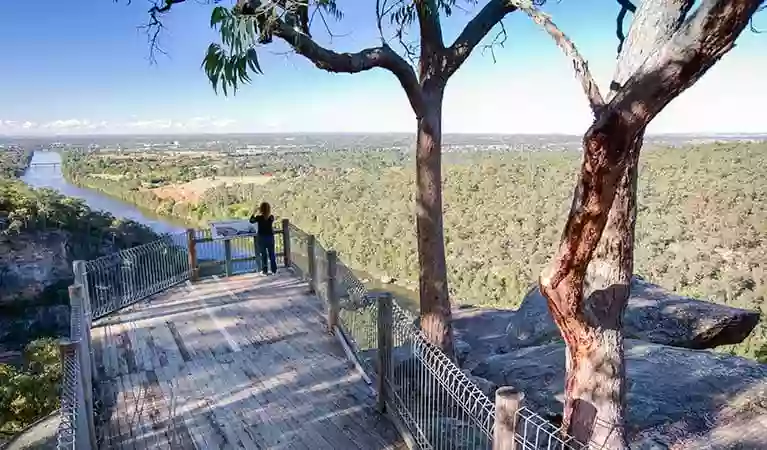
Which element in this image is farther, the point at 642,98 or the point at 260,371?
the point at 260,371

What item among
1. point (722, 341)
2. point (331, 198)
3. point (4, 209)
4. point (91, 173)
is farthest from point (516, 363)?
point (91, 173)

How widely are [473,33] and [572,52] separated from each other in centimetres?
226

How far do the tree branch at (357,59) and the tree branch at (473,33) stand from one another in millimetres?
477

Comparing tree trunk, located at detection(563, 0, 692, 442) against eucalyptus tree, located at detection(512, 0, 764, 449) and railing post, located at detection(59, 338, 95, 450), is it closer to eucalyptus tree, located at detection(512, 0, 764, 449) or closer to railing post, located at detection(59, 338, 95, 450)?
eucalyptus tree, located at detection(512, 0, 764, 449)

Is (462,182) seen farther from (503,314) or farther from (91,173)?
(91,173)

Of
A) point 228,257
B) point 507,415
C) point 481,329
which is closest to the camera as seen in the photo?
point 507,415

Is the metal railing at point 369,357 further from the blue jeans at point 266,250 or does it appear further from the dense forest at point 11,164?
the dense forest at point 11,164

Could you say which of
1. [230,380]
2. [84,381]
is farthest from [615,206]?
[84,381]

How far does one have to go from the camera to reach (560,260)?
3.03 m

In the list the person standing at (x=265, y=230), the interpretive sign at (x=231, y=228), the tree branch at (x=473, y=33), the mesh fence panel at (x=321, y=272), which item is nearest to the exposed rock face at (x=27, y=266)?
the interpretive sign at (x=231, y=228)

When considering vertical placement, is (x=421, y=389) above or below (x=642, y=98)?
below

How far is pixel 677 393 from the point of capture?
4.77 metres

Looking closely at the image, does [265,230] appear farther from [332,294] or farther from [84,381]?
[84,381]

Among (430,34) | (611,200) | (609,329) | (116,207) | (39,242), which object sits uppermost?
(430,34)
